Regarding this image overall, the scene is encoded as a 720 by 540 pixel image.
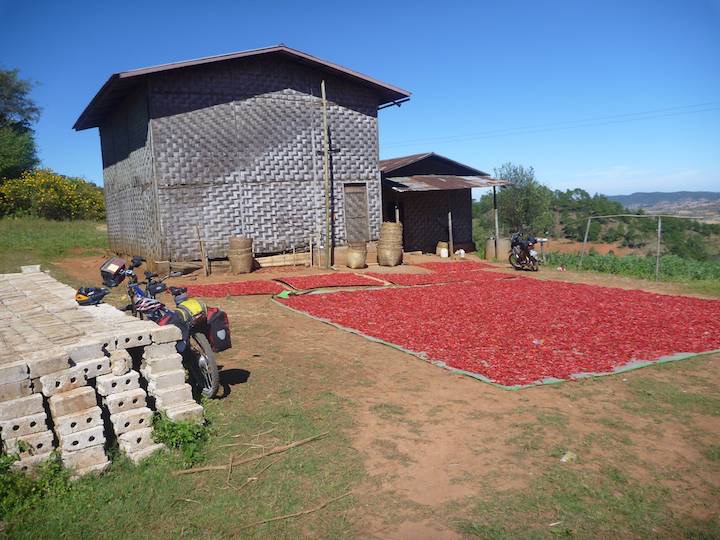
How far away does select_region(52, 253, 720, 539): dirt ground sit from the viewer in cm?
395

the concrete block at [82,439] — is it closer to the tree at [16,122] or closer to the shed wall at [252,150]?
the shed wall at [252,150]

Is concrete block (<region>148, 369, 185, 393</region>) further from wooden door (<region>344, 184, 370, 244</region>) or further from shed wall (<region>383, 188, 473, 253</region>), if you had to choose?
shed wall (<region>383, 188, 473, 253</region>)

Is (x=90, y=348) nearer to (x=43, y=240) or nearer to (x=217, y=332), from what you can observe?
(x=217, y=332)

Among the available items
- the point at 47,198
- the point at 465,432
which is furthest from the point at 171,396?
the point at 47,198

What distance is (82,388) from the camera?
434cm

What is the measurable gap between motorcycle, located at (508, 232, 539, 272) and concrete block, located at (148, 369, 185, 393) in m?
14.4

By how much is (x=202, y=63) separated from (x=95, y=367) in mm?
12191

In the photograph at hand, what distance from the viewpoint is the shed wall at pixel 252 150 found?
48.9 feet

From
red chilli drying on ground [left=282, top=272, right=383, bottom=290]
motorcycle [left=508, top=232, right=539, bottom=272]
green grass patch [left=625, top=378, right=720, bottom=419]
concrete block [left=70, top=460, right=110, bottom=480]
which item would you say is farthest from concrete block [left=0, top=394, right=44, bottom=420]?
motorcycle [left=508, top=232, right=539, bottom=272]

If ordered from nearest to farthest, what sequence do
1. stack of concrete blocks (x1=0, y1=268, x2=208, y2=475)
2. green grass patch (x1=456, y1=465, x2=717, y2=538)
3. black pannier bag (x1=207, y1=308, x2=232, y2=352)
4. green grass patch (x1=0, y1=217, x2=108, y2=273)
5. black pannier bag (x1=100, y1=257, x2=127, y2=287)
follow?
green grass patch (x1=456, y1=465, x2=717, y2=538) → stack of concrete blocks (x1=0, y1=268, x2=208, y2=475) → black pannier bag (x1=207, y1=308, x2=232, y2=352) → black pannier bag (x1=100, y1=257, x2=127, y2=287) → green grass patch (x1=0, y1=217, x2=108, y2=273)

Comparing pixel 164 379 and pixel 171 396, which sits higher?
pixel 164 379

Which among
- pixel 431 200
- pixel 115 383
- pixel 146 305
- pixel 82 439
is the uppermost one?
pixel 431 200

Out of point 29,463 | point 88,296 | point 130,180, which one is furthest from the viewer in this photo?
point 130,180

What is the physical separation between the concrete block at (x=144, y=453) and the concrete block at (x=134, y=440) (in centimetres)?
2
